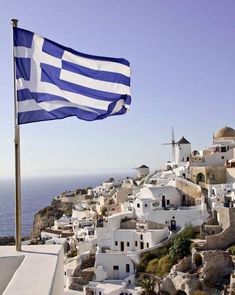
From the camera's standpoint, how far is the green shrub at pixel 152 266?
2612 cm

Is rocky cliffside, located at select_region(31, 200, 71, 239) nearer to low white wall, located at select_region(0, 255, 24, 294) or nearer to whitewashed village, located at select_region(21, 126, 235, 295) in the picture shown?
whitewashed village, located at select_region(21, 126, 235, 295)

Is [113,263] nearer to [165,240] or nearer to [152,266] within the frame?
[152,266]

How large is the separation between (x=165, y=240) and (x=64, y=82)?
2298 cm

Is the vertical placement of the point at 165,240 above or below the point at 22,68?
below

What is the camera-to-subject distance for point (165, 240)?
28547 millimetres

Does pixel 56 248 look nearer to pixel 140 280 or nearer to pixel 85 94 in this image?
pixel 85 94

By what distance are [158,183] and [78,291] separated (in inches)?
605

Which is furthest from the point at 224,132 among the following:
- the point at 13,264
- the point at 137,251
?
the point at 13,264

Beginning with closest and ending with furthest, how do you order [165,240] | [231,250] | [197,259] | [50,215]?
[197,259], [231,250], [165,240], [50,215]

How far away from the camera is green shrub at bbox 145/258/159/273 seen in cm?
2612

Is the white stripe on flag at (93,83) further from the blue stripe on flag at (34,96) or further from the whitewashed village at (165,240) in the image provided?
the whitewashed village at (165,240)

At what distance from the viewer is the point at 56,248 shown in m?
5.75

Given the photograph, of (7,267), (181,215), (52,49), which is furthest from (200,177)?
(7,267)

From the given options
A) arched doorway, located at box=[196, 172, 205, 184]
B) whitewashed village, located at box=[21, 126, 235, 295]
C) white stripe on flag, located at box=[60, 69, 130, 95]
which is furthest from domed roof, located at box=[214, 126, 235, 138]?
white stripe on flag, located at box=[60, 69, 130, 95]
